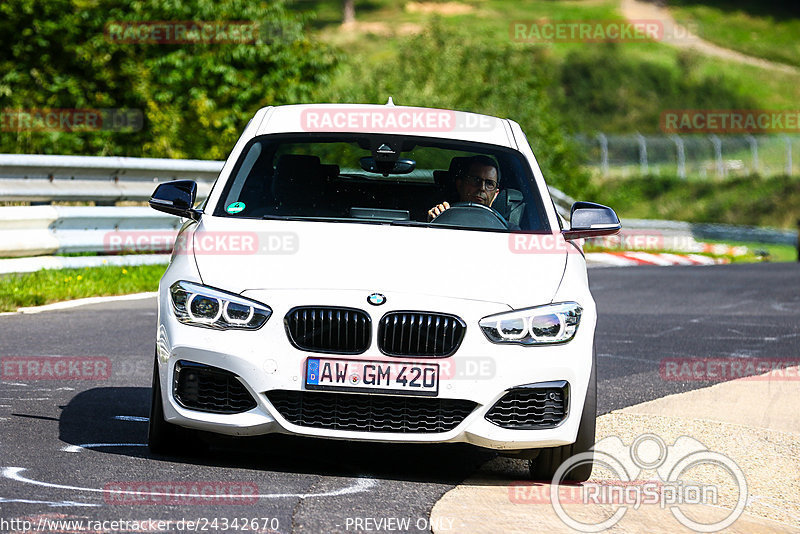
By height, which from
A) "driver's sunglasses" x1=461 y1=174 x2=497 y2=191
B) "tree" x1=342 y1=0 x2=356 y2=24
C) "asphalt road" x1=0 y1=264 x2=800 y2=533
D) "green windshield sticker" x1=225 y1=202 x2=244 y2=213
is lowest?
"tree" x1=342 y1=0 x2=356 y2=24

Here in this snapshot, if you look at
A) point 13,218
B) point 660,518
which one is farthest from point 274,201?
point 13,218

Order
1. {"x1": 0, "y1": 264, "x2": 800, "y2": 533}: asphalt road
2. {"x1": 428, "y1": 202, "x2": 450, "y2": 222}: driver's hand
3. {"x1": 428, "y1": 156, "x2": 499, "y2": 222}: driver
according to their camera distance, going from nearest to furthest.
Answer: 1. {"x1": 0, "y1": 264, "x2": 800, "y2": 533}: asphalt road
2. {"x1": 428, "y1": 202, "x2": 450, "y2": 222}: driver's hand
3. {"x1": 428, "y1": 156, "x2": 499, "y2": 222}: driver

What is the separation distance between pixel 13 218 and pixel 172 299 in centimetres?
671

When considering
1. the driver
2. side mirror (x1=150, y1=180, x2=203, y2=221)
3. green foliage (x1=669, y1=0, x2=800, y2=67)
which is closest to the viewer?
side mirror (x1=150, y1=180, x2=203, y2=221)

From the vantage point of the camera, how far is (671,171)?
193 ft

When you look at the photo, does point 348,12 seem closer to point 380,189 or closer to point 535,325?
point 380,189

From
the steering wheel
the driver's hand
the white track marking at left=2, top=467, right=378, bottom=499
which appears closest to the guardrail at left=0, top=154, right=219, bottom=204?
the driver's hand

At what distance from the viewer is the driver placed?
7012 mm

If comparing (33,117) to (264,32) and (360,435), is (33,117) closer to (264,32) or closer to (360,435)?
(264,32)

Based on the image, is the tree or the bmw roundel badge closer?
the bmw roundel badge

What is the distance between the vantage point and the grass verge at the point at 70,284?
11305 mm

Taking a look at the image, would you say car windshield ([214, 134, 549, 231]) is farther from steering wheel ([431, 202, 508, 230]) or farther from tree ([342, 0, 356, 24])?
tree ([342, 0, 356, 24])

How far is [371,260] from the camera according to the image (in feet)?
19.0

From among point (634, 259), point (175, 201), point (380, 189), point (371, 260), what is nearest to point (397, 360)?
point (371, 260)
